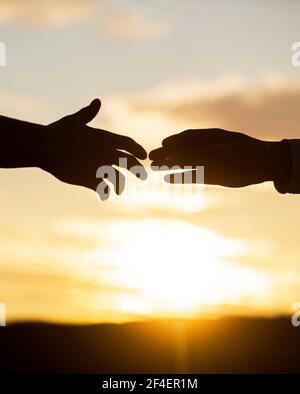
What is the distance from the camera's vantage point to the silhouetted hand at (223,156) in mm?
9023

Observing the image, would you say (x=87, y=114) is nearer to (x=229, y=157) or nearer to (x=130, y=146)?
(x=130, y=146)

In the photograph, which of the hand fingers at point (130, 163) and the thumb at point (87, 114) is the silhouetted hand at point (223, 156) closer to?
the hand fingers at point (130, 163)

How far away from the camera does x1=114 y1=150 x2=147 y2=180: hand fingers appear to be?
932cm

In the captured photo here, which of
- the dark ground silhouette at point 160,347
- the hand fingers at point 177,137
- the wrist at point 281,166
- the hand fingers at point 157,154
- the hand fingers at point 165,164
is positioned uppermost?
the dark ground silhouette at point 160,347

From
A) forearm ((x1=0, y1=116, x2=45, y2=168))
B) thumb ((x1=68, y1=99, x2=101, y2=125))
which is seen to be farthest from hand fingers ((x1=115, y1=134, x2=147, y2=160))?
forearm ((x1=0, y1=116, x2=45, y2=168))

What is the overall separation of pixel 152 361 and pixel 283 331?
7.82 meters

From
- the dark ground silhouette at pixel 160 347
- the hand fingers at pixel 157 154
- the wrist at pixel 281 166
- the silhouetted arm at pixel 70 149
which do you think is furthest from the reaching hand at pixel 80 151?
the dark ground silhouette at pixel 160 347

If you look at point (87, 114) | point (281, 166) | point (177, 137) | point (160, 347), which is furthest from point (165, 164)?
point (160, 347)

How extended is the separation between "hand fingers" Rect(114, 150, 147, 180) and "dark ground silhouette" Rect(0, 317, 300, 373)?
15.5ft

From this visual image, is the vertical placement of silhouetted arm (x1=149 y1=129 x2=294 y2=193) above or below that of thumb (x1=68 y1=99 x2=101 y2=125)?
below

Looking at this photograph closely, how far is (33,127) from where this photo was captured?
9.63 metres

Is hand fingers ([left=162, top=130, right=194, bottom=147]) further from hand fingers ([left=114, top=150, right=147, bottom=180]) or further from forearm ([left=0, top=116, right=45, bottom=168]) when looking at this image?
forearm ([left=0, top=116, right=45, bottom=168])

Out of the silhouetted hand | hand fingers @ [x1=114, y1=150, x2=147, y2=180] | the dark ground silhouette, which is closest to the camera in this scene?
the silhouetted hand

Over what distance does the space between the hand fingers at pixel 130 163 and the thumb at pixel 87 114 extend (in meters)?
0.45
